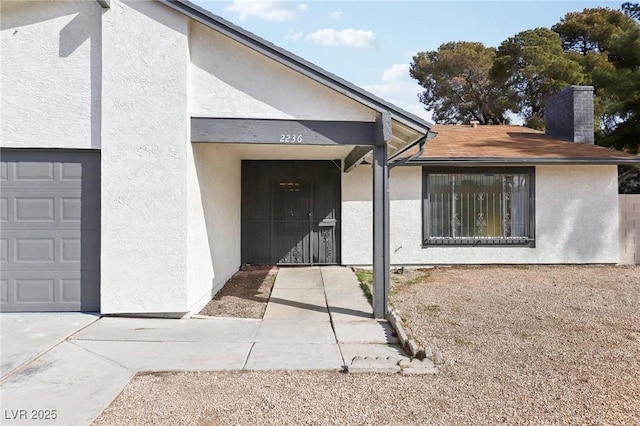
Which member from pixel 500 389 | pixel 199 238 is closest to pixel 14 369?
pixel 199 238

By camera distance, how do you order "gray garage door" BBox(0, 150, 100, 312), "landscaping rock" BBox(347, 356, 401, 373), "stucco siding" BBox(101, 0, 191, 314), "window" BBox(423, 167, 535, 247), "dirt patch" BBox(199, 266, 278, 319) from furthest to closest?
"window" BBox(423, 167, 535, 247), "dirt patch" BBox(199, 266, 278, 319), "gray garage door" BBox(0, 150, 100, 312), "stucco siding" BBox(101, 0, 191, 314), "landscaping rock" BBox(347, 356, 401, 373)

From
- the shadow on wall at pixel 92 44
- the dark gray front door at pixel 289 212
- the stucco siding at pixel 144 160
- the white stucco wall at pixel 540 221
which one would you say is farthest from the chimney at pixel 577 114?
the shadow on wall at pixel 92 44

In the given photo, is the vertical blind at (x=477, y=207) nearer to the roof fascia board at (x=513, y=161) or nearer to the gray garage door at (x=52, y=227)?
the roof fascia board at (x=513, y=161)

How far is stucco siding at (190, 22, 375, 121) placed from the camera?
6.23m

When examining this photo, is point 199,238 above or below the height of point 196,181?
below

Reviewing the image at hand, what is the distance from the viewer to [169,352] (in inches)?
188

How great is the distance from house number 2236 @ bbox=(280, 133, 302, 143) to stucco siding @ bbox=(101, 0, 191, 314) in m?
1.39

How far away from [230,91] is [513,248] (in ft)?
27.0

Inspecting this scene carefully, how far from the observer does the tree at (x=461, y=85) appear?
85.8 ft

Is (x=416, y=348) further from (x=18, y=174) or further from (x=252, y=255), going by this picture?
(x=252, y=255)

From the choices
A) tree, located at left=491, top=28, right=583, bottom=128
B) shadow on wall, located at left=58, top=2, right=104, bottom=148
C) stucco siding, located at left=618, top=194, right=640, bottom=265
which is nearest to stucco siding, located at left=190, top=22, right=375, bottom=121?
shadow on wall, located at left=58, top=2, right=104, bottom=148

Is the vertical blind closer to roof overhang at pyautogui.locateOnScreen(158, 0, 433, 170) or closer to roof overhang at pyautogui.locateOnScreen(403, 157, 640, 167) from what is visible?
roof overhang at pyautogui.locateOnScreen(403, 157, 640, 167)

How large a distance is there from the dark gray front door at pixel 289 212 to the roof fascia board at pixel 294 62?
4871 millimetres

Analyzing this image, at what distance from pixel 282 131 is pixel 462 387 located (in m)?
4.12
